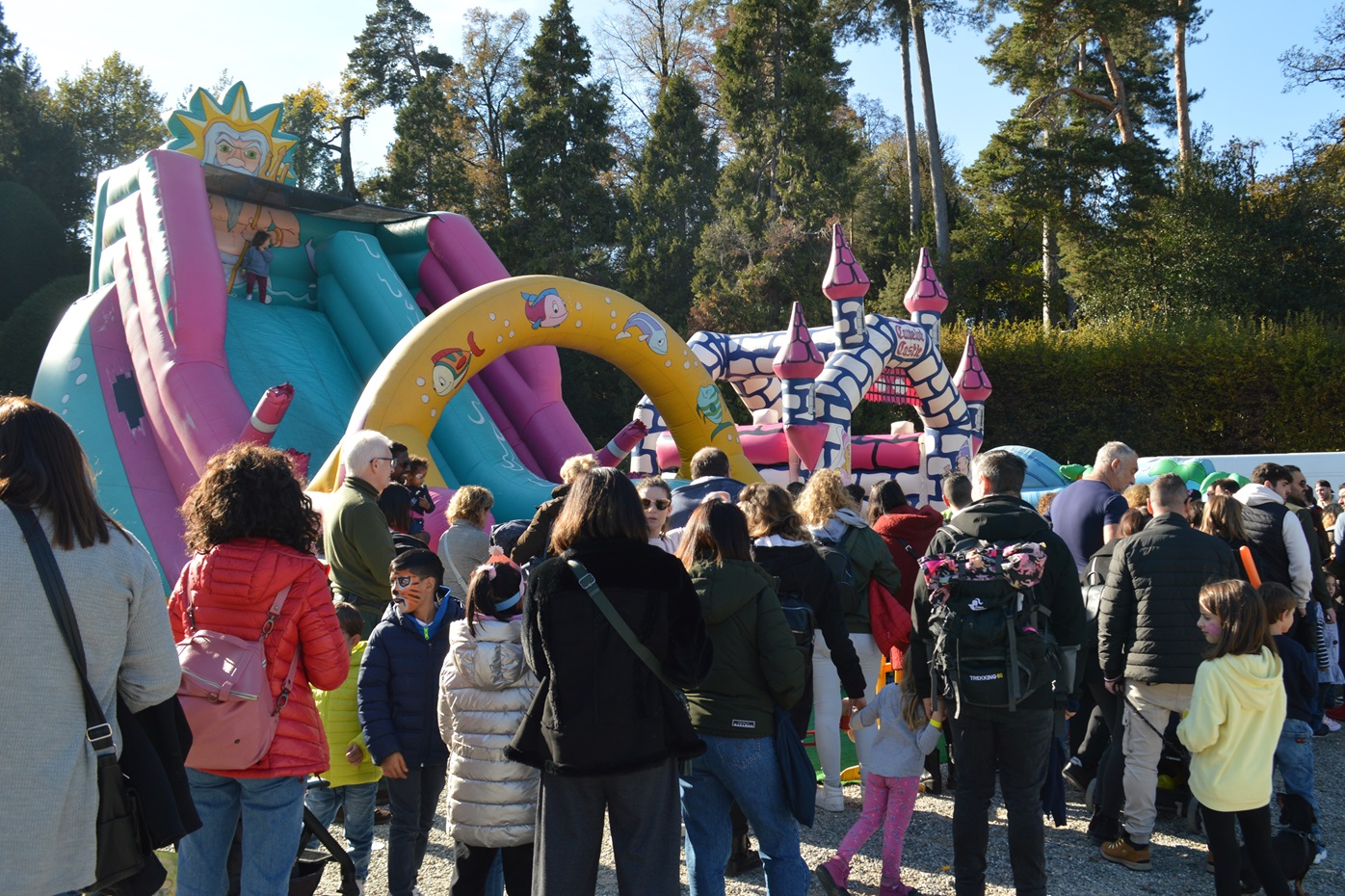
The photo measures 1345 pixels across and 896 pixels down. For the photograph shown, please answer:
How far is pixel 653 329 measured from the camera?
9977mm

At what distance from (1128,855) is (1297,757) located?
74 centimetres

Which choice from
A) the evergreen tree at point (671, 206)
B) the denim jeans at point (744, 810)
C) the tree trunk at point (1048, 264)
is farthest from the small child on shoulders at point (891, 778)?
the tree trunk at point (1048, 264)

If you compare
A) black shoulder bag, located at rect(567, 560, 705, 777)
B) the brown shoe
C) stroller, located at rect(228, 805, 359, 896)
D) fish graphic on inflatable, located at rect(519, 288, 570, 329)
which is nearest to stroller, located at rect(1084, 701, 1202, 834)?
the brown shoe

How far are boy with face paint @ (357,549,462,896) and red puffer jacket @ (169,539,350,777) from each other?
52 centimetres

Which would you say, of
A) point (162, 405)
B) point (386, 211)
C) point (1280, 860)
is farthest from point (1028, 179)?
point (1280, 860)

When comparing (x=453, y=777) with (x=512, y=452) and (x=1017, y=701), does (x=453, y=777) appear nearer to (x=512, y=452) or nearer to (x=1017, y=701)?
(x=1017, y=701)

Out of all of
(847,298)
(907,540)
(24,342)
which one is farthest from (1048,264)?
(907,540)

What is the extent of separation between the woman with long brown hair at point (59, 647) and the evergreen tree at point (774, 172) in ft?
75.6

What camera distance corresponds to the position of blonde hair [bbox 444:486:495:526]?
4.83m

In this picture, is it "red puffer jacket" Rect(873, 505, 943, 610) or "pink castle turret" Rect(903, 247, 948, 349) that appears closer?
"red puffer jacket" Rect(873, 505, 943, 610)

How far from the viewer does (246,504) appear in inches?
110

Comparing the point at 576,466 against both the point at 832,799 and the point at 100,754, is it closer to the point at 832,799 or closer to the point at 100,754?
the point at 832,799

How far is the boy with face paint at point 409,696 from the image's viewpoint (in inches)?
135

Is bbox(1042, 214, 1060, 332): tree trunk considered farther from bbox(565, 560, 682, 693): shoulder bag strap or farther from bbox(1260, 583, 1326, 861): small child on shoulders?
bbox(565, 560, 682, 693): shoulder bag strap
